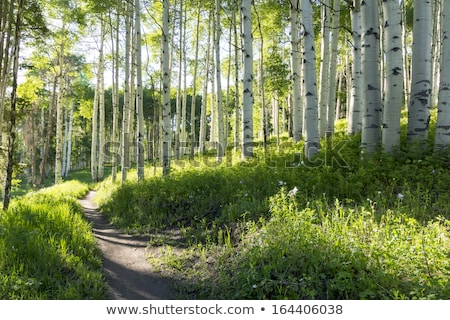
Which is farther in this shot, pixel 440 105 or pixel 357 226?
pixel 440 105

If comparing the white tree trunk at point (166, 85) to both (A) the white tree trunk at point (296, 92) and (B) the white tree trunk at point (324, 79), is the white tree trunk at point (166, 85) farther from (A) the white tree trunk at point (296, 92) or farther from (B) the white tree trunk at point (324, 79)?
(B) the white tree trunk at point (324, 79)

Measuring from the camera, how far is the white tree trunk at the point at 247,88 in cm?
923

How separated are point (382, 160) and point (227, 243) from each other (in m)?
3.55

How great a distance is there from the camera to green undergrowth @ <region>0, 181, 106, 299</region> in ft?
11.2

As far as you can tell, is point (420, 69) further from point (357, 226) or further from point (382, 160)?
point (357, 226)

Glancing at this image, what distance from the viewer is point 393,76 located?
636 cm

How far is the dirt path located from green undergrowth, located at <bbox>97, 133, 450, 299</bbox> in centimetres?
26

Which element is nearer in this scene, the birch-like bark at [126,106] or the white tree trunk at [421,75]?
the white tree trunk at [421,75]

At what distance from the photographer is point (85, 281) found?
148 inches

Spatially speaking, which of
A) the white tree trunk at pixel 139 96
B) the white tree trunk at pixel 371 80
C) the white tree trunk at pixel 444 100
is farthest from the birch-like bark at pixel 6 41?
the white tree trunk at pixel 444 100

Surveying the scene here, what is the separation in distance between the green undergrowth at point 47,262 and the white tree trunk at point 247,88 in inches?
210

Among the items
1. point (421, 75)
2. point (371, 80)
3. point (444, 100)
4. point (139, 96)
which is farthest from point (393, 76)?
point (139, 96)

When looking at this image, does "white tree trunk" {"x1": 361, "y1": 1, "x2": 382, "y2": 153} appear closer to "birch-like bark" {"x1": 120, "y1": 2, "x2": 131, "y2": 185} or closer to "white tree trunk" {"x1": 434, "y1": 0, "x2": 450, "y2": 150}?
"white tree trunk" {"x1": 434, "y1": 0, "x2": 450, "y2": 150}
